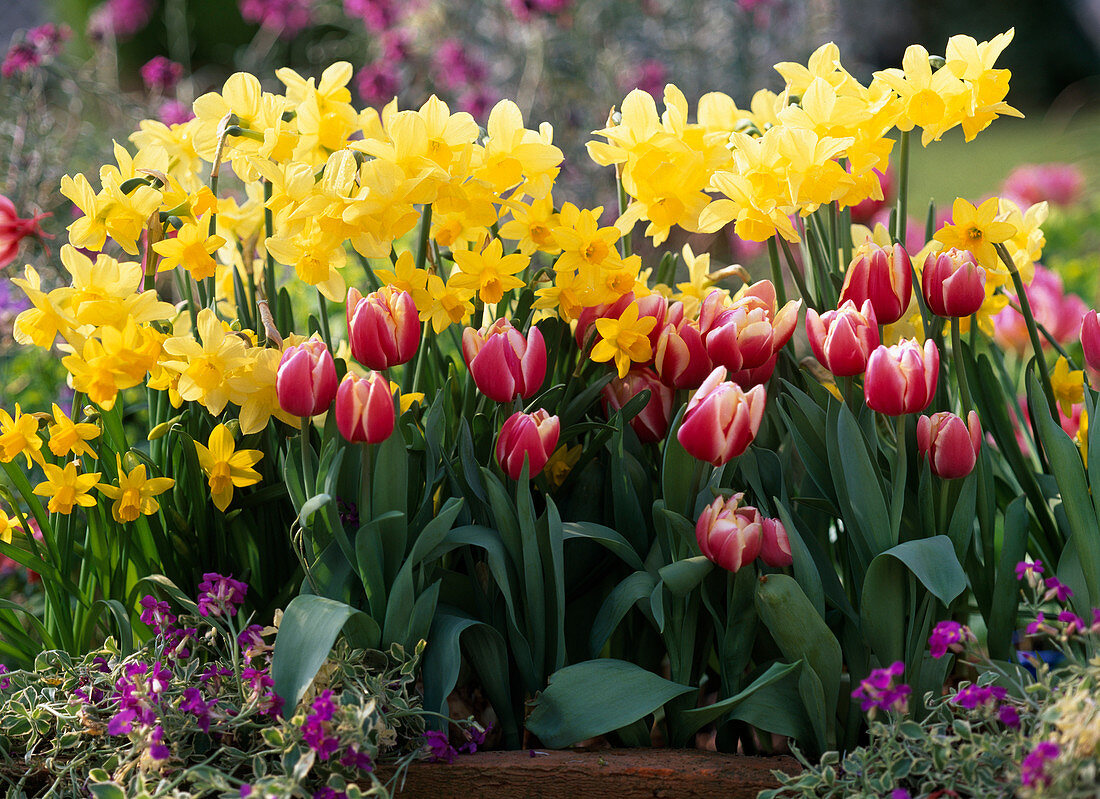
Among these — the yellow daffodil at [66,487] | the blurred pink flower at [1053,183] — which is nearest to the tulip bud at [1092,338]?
the yellow daffodil at [66,487]

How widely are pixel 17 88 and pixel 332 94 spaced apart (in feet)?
5.32

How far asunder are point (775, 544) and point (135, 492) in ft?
2.33

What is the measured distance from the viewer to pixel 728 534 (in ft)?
3.14

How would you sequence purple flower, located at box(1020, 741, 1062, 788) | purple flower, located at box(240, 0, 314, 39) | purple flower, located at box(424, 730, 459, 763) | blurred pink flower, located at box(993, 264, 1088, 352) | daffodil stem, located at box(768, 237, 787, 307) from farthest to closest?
purple flower, located at box(240, 0, 314, 39) < blurred pink flower, located at box(993, 264, 1088, 352) < daffodil stem, located at box(768, 237, 787, 307) < purple flower, located at box(424, 730, 459, 763) < purple flower, located at box(1020, 741, 1062, 788)

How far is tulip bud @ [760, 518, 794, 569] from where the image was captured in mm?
1008

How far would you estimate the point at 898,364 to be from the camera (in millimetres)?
958

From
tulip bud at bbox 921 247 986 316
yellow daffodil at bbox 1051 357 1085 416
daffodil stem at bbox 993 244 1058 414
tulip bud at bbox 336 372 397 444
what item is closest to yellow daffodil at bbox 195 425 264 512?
tulip bud at bbox 336 372 397 444

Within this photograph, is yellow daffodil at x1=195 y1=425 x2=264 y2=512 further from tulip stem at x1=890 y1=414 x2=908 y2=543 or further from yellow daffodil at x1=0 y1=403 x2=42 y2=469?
tulip stem at x1=890 y1=414 x2=908 y2=543

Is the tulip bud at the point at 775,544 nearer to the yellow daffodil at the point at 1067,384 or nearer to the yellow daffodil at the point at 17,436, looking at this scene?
the yellow daffodil at the point at 1067,384

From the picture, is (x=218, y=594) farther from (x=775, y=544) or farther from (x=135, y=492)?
(x=775, y=544)

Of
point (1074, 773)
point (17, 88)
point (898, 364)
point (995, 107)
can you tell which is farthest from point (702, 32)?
point (1074, 773)

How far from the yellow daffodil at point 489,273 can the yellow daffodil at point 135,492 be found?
406 mm

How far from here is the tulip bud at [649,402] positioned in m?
1.17

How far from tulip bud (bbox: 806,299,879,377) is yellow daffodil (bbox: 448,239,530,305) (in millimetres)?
346
